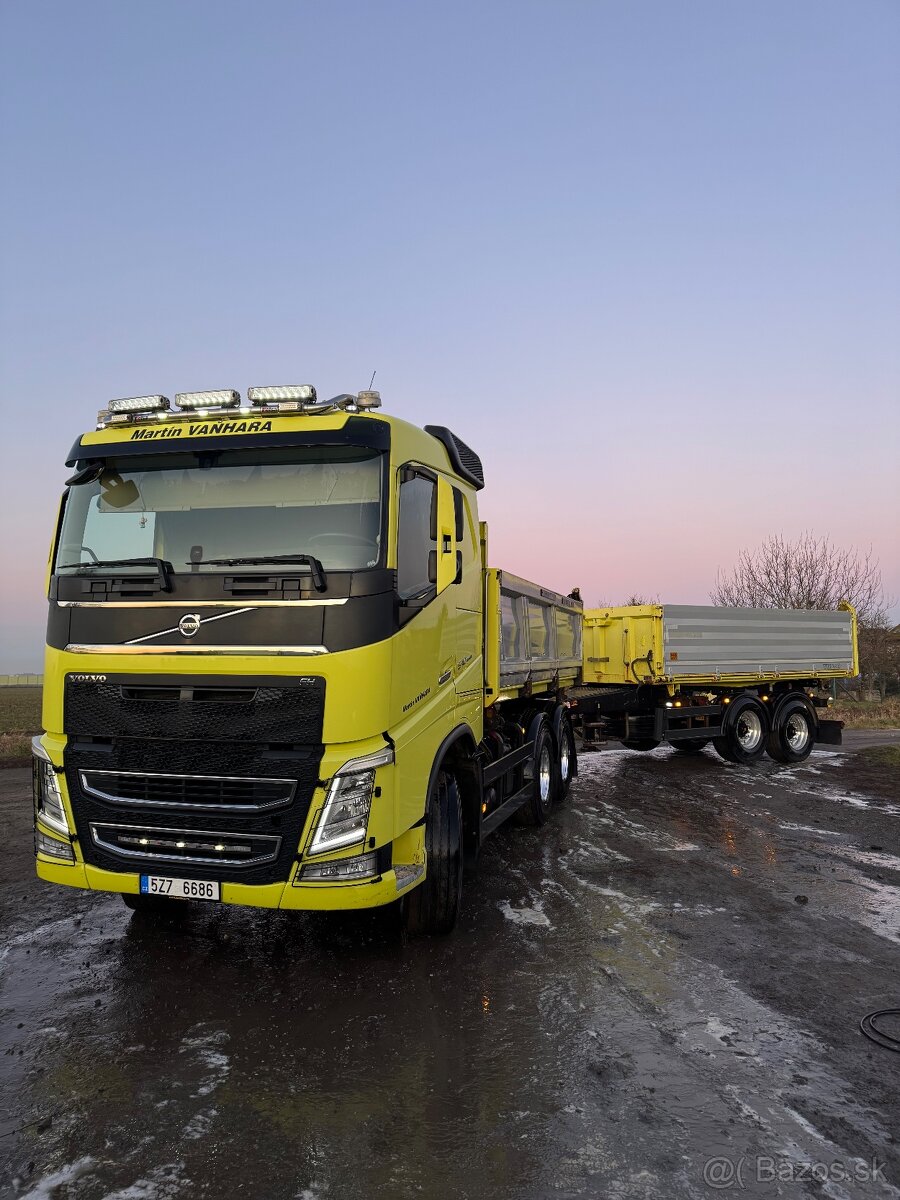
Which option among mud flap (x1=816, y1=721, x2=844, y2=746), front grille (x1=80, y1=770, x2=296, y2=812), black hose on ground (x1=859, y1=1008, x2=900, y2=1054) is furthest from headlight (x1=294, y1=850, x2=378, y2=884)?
mud flap (x1=816, y1=721, x2=844, y2=746)

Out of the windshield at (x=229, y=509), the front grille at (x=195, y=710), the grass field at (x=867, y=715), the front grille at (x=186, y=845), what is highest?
the windshield at (x=229, y=509)

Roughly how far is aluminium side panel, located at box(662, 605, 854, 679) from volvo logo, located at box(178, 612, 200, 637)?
967cm

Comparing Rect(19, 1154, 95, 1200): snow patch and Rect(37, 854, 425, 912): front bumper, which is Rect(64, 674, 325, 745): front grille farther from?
Rect(19, 1154, 95, 1200): snow patch

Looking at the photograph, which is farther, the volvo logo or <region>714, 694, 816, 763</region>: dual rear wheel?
<region>714, 694, 816, 763</region>: dual rear wheel

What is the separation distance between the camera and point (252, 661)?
4.28 meters

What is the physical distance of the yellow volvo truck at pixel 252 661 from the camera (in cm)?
421

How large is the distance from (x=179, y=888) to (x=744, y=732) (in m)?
11.9

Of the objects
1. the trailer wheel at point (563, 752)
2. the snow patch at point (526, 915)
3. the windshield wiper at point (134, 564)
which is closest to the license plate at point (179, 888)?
the windshield wiper at point (134, 564)

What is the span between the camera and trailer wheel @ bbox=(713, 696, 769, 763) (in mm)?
13788

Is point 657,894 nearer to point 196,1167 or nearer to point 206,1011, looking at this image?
point 206,1011

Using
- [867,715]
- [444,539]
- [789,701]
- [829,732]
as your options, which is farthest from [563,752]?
[867,715]

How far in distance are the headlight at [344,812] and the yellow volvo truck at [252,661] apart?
10mm

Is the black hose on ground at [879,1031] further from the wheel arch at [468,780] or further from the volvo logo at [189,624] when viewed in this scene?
the volvo logo at [189,624]

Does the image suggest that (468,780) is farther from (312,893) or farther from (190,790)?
(190,790)
